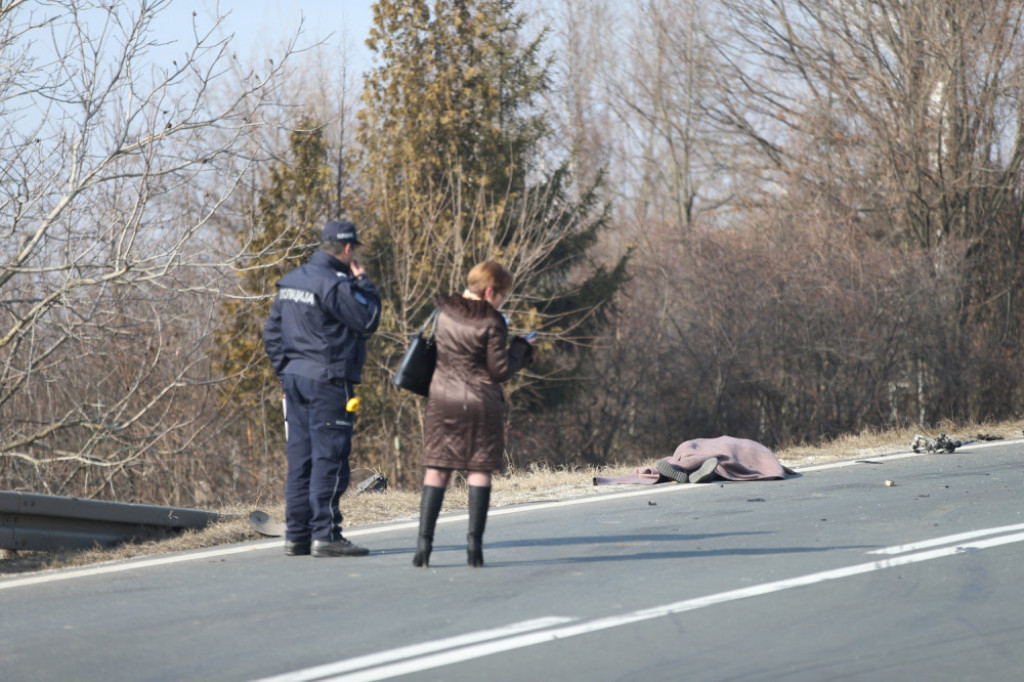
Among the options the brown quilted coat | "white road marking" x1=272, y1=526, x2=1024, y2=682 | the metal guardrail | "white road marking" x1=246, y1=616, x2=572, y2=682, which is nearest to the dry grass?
the metal guardrail

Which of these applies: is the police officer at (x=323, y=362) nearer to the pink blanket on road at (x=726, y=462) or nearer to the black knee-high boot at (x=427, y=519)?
the black knee-high boot at (x=427, y=519)

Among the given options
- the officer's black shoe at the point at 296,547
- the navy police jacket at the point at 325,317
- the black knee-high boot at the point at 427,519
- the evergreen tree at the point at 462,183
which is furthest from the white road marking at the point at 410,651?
the evergreen tree at the point at 462,183

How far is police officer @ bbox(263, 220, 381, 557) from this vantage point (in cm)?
663

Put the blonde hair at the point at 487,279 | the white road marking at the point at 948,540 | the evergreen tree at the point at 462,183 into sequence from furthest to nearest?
1. the evergreen tree at the point at 462,183
2. the white road marking at the point at 948,540
3. the blonde hair at the point at 487,279

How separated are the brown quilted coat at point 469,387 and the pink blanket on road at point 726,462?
4280 millimetres

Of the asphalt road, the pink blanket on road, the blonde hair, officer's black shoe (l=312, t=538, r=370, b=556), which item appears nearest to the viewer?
the asphalt road

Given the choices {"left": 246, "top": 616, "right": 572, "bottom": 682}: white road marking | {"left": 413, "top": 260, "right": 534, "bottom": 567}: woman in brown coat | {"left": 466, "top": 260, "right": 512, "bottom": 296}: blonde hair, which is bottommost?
{"left": 246, "top": 616, "right": 572, "bottom": 682}: white road marking

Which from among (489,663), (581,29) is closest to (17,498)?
(489,663)

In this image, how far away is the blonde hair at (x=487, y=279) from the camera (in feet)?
21.0

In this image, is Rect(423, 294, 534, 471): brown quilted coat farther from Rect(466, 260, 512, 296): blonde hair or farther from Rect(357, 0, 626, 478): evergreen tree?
Rect(357, 0, 626, 478): evergreen tree

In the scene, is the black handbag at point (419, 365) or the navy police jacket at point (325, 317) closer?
the black handbag at point (419, 365)

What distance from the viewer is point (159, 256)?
36.1 ft

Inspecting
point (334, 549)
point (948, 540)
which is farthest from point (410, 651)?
point (948, 540)

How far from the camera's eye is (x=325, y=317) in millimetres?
6668
